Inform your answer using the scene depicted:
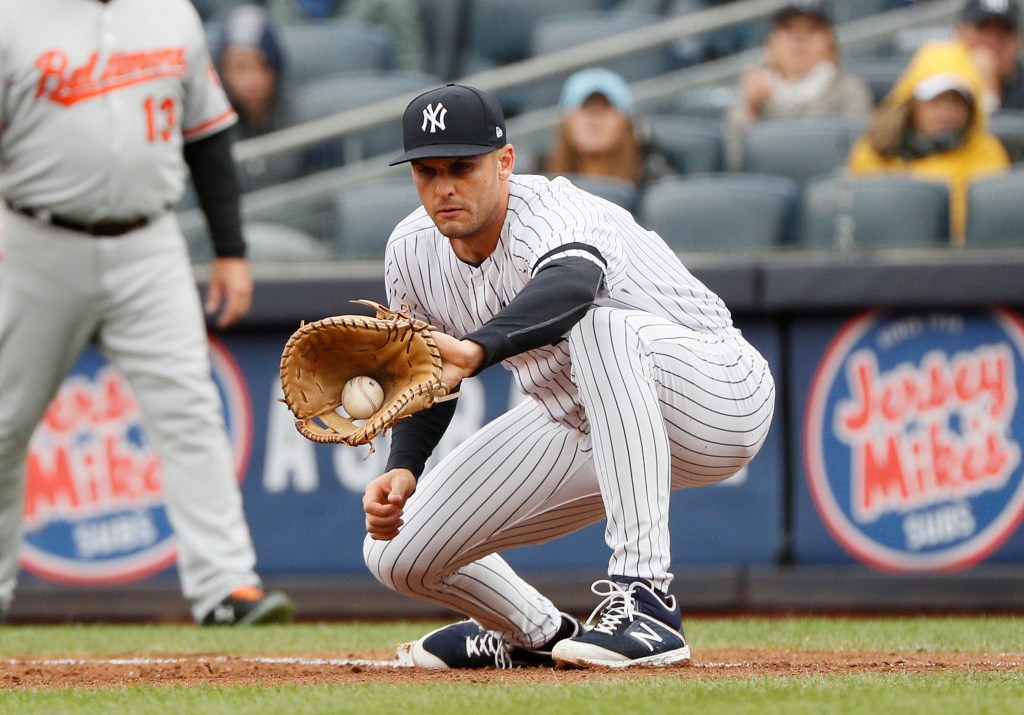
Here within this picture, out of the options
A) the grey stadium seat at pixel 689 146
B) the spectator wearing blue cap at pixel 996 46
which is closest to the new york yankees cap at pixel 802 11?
the spectator wearing blue cap at pixel 996 46

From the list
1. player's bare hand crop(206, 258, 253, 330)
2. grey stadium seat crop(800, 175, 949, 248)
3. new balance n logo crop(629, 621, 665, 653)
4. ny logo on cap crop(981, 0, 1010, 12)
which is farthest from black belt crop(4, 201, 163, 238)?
ny logo on cap crop(981, 0, 1010, 12)

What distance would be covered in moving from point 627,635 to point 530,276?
704mm

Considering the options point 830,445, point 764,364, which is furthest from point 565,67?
point 764,364

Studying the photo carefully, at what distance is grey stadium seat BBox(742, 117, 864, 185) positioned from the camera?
20.4ft

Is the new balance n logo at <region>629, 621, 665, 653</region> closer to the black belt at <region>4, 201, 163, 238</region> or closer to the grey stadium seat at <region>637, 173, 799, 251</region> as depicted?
the black belt at <region>4, 201, 163, 238</region>

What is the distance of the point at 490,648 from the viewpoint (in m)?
3.42

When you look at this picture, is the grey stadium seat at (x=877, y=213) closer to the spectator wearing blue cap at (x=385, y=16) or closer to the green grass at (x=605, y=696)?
the green grass at (x=605, y=696)

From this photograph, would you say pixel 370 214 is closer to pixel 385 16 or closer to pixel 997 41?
pixel 385 16

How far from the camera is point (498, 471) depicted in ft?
10.7

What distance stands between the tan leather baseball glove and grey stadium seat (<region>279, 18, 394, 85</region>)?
485cm

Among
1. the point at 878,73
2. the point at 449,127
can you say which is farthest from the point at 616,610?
the point at 878,73

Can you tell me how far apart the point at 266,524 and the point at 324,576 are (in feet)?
0.89

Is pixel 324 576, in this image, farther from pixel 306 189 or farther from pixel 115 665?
pixel 115 665

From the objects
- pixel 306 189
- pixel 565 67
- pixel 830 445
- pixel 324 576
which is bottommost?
pixel 324 576
